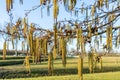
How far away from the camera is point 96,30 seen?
4363mm

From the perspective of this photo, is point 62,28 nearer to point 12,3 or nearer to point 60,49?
point 60,49

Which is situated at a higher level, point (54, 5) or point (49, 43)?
point (54, 5)

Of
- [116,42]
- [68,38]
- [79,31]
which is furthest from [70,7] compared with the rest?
[116,42]

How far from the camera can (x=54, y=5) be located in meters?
2.89

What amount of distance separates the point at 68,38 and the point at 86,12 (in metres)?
0.66

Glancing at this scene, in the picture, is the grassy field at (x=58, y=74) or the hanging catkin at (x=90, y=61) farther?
the grassy field at (x=58, y=74)

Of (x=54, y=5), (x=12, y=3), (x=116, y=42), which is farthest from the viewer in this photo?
(x=116, y=42)

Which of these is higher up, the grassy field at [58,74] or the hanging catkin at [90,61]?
the hanging catkin at [90,61]

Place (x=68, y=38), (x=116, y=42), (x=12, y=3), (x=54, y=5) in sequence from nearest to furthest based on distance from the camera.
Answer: (x=54, y=5) → (x=12, y=3) → (x=68, y=38) → (x=116, y=42)

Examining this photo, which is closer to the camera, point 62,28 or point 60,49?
point 60,49

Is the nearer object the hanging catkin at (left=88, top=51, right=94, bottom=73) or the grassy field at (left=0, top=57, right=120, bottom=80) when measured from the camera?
the hanging catkin at (left=88, top=51, right=94, bottom=73)

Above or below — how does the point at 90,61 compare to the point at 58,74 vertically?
above

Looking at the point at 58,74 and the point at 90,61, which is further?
the point at 58,74

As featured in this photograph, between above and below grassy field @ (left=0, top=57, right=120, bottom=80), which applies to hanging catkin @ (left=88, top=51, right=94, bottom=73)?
above
